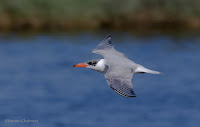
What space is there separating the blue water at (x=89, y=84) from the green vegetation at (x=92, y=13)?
0.65 meters

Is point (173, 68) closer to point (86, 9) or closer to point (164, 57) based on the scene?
point (164, 57)

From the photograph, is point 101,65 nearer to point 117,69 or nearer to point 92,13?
point 117,69

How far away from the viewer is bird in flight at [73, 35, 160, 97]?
19.0 ft

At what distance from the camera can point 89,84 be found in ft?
45.6

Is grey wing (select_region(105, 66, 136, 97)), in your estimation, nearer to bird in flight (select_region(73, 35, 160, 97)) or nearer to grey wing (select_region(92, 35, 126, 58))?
bird in flight (select_region(73, 35, 160, 97))

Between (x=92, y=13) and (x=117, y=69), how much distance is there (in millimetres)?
12421

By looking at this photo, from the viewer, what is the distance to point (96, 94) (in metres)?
12.9

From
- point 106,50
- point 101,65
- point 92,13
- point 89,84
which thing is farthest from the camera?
point 92,13

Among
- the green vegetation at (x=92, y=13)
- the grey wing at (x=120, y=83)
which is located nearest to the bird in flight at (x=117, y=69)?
the grey wing at (x=120, y=83)

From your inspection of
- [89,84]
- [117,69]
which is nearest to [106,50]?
[117,69]

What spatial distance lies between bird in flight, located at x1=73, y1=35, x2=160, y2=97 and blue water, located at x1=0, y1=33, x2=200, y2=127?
10.8ft

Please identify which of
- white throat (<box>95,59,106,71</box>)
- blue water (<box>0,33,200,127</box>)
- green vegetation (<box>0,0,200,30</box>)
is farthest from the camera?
green vegetation (<box>0,0,200,30</box>)

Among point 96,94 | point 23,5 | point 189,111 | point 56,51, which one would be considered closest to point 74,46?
point 56,51

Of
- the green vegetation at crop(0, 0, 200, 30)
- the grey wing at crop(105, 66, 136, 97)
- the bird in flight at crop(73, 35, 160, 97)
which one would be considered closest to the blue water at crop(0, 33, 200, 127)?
the green vegetation at crop(0, 0, 200, 30)
